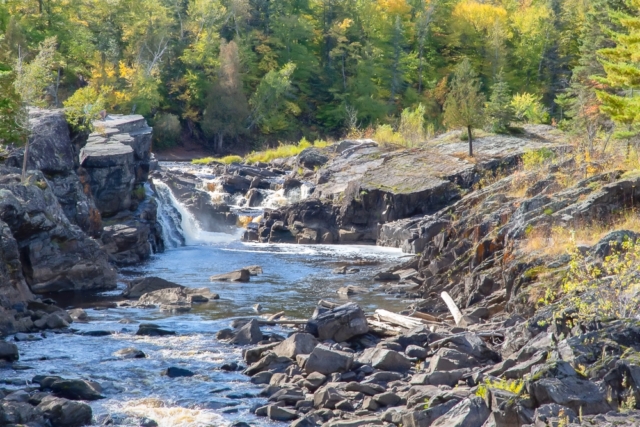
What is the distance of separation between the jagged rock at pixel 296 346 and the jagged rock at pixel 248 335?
6.25 ft

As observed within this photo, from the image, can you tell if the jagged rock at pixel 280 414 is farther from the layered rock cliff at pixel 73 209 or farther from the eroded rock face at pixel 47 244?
the eroded rock face at pixel 47 244

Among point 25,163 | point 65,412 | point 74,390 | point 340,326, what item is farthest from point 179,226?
point 65,412

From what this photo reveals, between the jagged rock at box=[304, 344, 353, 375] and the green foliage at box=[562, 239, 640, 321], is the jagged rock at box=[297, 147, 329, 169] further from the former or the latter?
the green foliage at box=[562, 239, 640, 321]

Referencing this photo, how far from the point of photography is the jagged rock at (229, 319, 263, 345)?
67.4ft

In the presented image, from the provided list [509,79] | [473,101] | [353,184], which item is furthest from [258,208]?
[509,79]

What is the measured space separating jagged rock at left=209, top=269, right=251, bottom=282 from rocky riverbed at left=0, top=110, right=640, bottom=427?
9 cm

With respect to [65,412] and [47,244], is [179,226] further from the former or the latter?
[65,412]

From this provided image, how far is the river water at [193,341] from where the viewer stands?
15.7 meters

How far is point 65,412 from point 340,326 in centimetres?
757

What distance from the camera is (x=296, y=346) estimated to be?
719 inches

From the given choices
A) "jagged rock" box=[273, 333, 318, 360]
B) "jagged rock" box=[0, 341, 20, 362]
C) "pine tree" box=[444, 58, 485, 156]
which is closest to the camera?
"jagged rock" box=[273, 333, 318, 360]

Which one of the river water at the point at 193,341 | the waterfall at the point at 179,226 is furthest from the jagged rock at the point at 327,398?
the waterfall at the point at 179,226

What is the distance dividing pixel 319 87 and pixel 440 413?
7190 centimetres

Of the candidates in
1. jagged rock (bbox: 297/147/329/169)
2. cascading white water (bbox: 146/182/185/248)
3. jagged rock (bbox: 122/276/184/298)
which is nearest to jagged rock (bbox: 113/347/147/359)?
jagged rock (bbox: 122/276/184/298)
